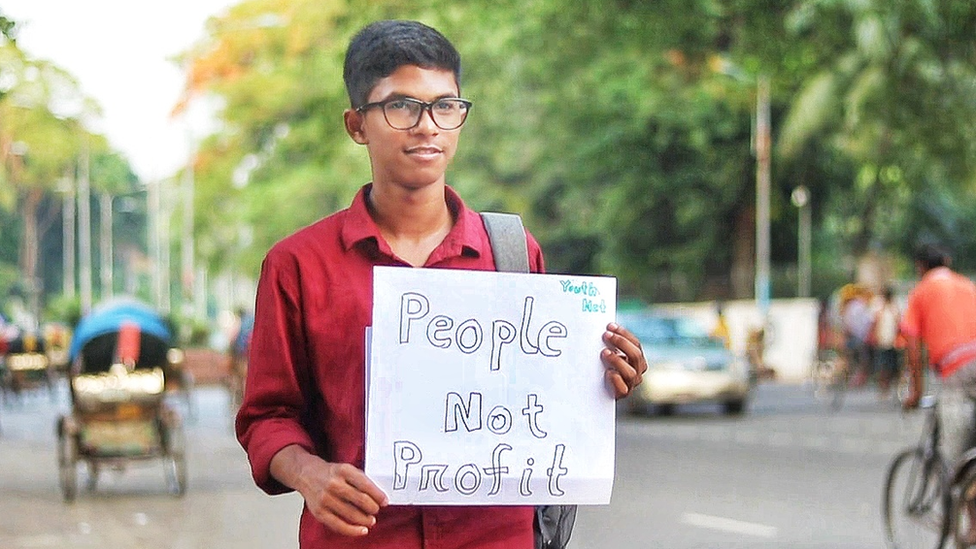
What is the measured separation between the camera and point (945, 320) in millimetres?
9695

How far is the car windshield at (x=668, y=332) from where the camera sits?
27.1 m

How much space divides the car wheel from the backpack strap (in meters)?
23.4

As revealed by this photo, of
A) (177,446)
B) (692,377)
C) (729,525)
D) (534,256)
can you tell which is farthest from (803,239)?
Result: (534,256)

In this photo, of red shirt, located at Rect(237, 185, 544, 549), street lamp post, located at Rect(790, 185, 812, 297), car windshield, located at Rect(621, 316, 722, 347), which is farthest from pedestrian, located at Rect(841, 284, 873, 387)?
red shirt, located at Rect(237, 185, 544, 549)

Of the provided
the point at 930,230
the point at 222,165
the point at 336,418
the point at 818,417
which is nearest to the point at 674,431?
the point at 818,417

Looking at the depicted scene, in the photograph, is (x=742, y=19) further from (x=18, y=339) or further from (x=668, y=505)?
(x=18, y=339)

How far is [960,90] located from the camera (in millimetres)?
27844

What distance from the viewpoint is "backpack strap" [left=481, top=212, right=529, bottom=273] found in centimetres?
337

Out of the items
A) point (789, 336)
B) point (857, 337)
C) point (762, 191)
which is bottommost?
point (789, 336)

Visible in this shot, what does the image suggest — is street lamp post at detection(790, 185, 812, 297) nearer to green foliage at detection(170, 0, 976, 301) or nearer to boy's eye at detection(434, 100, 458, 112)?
green foliage at detection(170, 0, 976, 301)

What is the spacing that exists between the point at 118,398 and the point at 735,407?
505 inches

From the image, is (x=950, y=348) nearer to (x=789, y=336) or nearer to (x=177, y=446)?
(x=177, y=446)

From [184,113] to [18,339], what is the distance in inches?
740

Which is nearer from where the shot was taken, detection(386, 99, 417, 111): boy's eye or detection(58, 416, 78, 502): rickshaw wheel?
detection(386, 99, 417, 111): boy's eye
